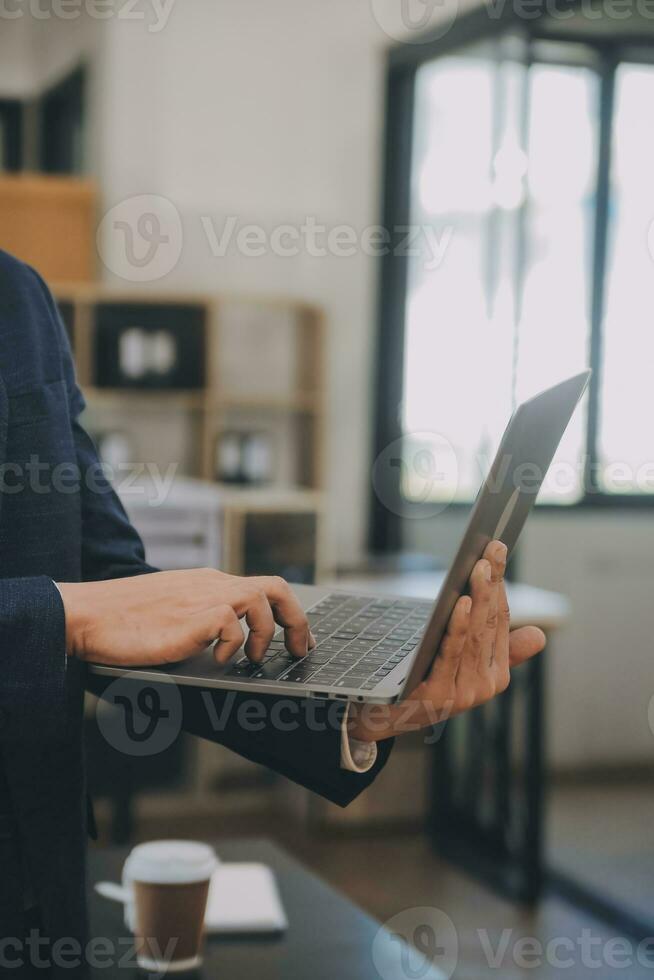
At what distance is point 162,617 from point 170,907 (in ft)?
1.40

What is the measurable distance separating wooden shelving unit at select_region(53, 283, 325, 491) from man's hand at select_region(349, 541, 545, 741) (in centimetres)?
296

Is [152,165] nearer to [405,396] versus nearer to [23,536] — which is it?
[405,396]

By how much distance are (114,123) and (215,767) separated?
2.23 m

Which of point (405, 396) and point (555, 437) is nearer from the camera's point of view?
point (555, 437)

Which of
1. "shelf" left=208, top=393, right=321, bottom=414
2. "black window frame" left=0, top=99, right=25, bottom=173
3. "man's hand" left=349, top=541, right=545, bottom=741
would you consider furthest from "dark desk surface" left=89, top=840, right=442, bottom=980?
"black window frame" left=0, top=99, right=25, bottom=173

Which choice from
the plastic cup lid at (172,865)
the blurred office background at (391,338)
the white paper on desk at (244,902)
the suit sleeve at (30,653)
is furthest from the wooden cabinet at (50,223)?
the suit sleeve at (30,653)

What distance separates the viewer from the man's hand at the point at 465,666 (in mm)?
821

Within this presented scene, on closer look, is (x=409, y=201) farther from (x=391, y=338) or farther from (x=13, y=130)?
(x=13, y=130)

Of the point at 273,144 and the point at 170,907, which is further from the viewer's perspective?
the point at 273,144

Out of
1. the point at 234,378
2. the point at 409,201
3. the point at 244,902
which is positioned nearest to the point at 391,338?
the point at 409,201

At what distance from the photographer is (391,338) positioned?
4258mm

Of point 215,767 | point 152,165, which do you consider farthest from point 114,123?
point 215,767

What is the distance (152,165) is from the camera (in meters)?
3.98

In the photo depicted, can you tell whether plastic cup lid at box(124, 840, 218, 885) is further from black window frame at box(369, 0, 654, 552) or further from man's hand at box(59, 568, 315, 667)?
black window frame at box(369, 0, 654, 552)
